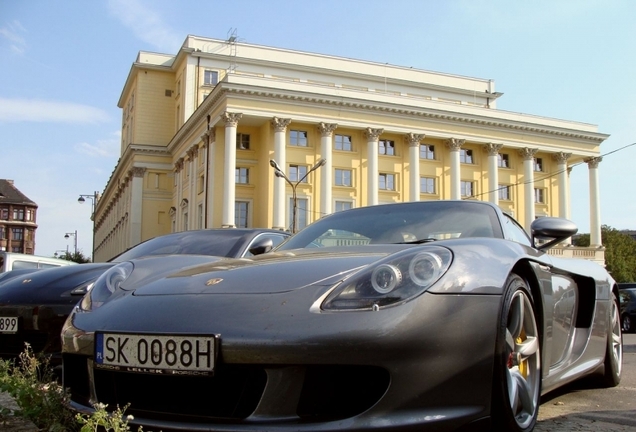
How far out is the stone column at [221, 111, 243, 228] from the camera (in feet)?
154

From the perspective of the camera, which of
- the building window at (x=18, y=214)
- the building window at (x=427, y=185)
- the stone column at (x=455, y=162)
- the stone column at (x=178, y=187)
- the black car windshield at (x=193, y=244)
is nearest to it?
the black car windshield at (x=193, y=244)

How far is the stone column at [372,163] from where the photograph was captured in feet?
168

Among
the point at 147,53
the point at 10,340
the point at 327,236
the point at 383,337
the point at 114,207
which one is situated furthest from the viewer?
the point at 114,207

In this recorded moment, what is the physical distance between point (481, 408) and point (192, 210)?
176 ft

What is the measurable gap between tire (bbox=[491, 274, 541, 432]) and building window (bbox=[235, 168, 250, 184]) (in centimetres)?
4814

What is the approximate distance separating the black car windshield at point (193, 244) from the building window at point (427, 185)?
4922cm

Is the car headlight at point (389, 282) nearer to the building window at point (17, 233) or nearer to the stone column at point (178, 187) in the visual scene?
the stone column at point (178, 187)

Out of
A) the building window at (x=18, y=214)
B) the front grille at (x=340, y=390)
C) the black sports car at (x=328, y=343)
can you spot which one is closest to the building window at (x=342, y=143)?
the black sports car at (x=328, y=343)

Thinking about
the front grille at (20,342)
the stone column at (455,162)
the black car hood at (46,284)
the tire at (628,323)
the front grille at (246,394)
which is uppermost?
the stone column at (455,162)

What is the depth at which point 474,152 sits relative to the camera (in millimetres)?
57312

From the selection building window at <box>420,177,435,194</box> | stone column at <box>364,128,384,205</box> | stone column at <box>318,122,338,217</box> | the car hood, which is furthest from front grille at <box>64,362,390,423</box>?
building window at <box>420,177,435,194</box>

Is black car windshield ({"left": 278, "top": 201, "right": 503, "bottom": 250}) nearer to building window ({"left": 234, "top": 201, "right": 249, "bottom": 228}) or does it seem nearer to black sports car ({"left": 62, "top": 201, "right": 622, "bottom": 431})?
black sports car ({"left": 62, "top": 201, "right": 622, "bottom": 431})

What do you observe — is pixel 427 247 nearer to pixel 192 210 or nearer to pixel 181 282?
pixel 181 282

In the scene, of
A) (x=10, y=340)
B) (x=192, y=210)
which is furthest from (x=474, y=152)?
(x=10, y=340)
